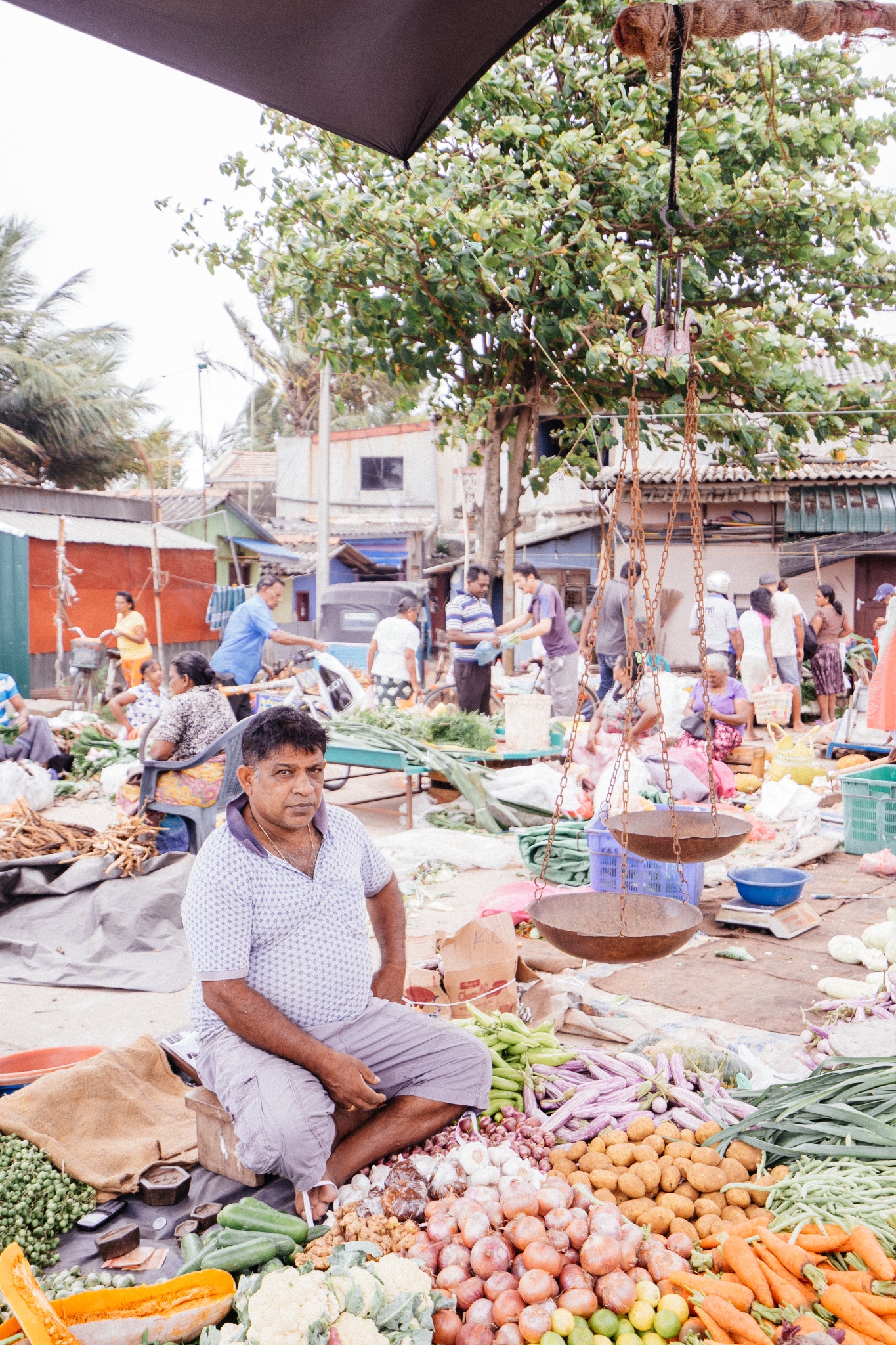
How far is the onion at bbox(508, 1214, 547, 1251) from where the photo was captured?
222 centimetres

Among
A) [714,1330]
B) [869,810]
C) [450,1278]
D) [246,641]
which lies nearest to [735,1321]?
[714,1330]

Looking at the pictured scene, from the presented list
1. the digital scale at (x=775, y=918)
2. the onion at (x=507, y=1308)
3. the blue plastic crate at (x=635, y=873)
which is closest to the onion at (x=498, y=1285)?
the onion at (x=507, y=1308)

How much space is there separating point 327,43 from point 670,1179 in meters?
2.62

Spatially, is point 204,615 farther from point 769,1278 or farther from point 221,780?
point 769,1278

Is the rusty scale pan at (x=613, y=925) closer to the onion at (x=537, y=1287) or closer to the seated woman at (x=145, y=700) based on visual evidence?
the onion at (x=537, y=1287)

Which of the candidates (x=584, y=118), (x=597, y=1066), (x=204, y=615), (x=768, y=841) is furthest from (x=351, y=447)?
(x=597, y=1066)

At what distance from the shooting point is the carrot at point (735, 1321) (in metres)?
1.95

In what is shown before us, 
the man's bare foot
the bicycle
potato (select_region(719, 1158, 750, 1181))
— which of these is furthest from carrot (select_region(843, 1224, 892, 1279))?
the bicycle

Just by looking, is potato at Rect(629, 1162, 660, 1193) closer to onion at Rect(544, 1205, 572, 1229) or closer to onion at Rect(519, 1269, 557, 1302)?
onion at Rect(544, 1205, 572, 1229)

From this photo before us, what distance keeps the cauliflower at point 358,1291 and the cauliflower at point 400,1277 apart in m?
0.03

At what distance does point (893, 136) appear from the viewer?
28.1ft

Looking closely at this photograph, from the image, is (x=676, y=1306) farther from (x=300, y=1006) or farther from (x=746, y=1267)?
(x=300, y=1006)

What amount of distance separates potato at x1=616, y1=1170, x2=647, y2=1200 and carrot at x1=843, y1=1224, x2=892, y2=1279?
1.54 feet

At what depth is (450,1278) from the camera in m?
2.17
